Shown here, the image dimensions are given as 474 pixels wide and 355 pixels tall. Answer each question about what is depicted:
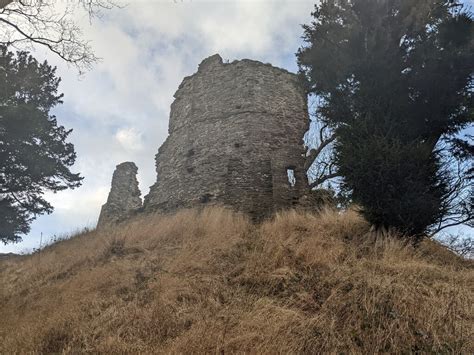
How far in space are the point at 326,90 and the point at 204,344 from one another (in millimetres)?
7138

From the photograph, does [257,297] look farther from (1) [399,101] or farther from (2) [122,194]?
(2) [122,194]

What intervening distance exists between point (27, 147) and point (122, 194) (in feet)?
14.5

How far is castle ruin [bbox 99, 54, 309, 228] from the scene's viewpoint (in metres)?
11.8

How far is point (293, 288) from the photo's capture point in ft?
18.0

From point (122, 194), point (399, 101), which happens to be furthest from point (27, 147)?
point (399, 101)

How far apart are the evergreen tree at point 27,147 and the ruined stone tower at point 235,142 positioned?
5.74m

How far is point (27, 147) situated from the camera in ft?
54.2

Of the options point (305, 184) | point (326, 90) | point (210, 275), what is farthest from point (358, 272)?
point (305, 184)

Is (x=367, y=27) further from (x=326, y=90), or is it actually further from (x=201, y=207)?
(x=201, y=207)

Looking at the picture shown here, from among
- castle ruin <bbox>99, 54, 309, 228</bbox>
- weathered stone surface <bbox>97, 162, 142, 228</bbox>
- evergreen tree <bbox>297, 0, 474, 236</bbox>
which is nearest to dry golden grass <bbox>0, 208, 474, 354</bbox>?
evergreen tree <bbox>297, 0, 474, 236</bbox>

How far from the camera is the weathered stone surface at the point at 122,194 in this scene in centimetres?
1559

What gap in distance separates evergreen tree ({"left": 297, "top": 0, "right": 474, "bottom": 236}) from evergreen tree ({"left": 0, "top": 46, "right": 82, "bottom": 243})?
11796mm

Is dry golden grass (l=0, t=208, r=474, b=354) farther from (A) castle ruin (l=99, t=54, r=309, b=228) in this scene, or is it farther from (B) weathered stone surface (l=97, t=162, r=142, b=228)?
(B) weathered stone surface (l=97, t=162, r=142, b=228)

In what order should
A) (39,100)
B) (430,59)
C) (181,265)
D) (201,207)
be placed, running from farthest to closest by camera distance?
1. (39,100)
2. (201,207)
3. (430,59)
4. (181,265)
